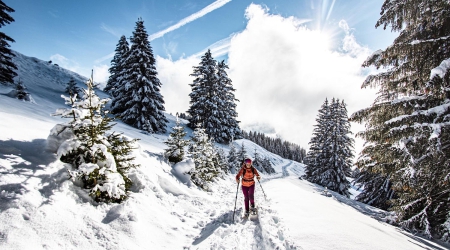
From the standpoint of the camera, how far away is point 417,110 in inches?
262

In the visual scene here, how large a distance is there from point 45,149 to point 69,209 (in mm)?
2051

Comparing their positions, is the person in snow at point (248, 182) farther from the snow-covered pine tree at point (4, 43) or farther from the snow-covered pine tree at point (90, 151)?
the snow-covered pine tree at point (4, 43)

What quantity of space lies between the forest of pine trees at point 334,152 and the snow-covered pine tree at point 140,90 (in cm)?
1942

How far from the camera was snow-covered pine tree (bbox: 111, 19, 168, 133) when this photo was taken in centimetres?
2169

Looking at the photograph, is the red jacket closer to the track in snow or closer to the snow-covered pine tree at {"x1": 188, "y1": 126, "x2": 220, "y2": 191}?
the track in snow

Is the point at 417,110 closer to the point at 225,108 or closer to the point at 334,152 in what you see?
the point at 334,152

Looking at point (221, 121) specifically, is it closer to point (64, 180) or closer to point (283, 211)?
point (283, 211)

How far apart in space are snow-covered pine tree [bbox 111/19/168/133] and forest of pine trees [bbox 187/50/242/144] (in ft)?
20.9

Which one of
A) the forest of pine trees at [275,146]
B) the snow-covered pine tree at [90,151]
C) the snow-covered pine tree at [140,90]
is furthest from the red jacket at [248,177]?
the forest of pine trees at [275,146]

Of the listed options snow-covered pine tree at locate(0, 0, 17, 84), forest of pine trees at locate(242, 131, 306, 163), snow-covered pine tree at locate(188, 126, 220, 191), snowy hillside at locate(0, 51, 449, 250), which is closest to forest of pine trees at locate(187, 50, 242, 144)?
snow-covered pine tree at locate(188, 126, 220, 191)

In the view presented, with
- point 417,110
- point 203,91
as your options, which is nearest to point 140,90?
point 203,91

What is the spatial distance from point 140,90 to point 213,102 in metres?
10.2

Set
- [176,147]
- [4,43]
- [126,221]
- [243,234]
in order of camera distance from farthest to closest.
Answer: [4,43], [176,147], [243,234], [126,221]

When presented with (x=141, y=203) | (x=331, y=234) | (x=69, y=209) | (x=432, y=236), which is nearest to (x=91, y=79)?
(x=69, y=209)
